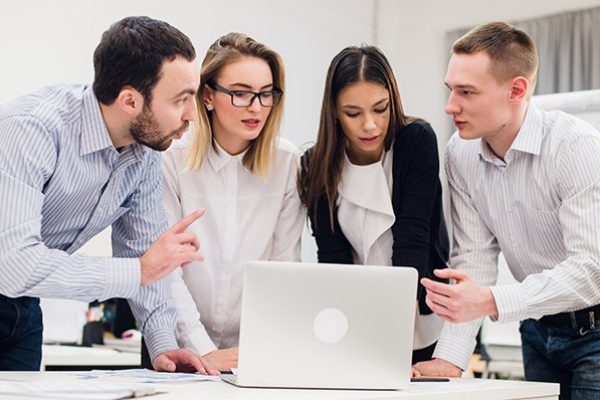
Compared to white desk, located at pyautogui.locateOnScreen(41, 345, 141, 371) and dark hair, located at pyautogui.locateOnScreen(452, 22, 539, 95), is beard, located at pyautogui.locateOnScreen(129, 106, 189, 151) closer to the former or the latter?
dark hair, located at pyautogui.locateOnScreen(452, 22, 539, 95)

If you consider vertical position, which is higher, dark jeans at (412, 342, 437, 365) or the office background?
the office background

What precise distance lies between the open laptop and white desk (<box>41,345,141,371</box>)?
177cm

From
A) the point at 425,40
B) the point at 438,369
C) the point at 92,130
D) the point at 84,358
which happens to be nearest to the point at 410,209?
the point at 438,369

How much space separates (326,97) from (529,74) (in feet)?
1.98

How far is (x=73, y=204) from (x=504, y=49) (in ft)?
4.20

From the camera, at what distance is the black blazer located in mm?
2289

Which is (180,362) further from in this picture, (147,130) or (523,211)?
(523,211)

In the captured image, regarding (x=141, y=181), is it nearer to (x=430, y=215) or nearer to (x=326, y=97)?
(x=326, y=97)

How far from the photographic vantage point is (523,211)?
2.35m

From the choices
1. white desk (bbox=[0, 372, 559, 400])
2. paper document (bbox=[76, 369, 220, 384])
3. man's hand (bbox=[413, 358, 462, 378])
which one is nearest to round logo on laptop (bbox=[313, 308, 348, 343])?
white desk (bbox=[0, 372, 559, 400])

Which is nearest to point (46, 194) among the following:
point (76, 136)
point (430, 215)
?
point (76, 136)

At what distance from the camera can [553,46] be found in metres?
5.23

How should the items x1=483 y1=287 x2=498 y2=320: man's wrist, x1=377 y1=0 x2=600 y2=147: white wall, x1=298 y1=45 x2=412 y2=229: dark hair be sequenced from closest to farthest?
1. x1=483 y1=287 x2=498 y2=320: man's wrist
2. x1=298 y1=45 x2=412 y2=229: dark hair
3. x1=377 y1=0 x2=600 y2=147: white wall

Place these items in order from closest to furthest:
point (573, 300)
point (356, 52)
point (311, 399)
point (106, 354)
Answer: point (311, 399), point (573, 300), point (356, 52), point (106, 354)
